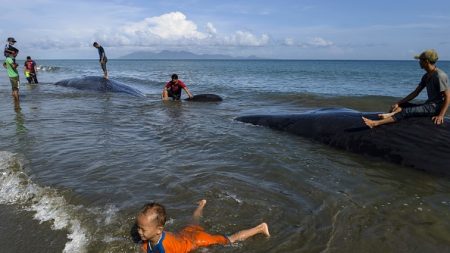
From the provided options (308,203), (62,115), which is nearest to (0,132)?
(62,115)

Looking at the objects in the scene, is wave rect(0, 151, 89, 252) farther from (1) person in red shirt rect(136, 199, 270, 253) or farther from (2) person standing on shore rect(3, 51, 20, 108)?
(2) person standing on shore rect(3, 51, 20, 108)

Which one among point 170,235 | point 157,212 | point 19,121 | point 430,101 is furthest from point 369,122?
point 19,121

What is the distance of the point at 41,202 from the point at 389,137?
6.25m

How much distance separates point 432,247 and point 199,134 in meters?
6.44

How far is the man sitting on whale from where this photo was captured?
700cm

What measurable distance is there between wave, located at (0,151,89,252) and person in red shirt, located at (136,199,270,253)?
85 centimetres

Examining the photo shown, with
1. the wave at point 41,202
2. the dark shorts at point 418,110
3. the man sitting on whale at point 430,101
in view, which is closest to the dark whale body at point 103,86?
the wave at point 41,202

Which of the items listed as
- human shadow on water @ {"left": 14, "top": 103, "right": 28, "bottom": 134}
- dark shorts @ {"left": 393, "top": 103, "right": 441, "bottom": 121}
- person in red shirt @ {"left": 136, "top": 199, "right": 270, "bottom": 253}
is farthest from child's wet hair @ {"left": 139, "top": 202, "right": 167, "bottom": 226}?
human shadow on water @ {"left": 14, "top": 103, "right": 28, "bottom": 134}

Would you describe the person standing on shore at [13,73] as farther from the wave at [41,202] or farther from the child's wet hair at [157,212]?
the child's wet hair at [157,212]

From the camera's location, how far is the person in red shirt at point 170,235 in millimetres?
3787

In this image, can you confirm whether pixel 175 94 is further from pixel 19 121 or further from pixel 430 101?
pixel 430 101

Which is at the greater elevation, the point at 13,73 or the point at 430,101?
the point at 430,101

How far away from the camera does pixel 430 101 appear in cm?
735

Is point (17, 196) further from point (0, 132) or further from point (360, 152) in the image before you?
point (360, 152)
